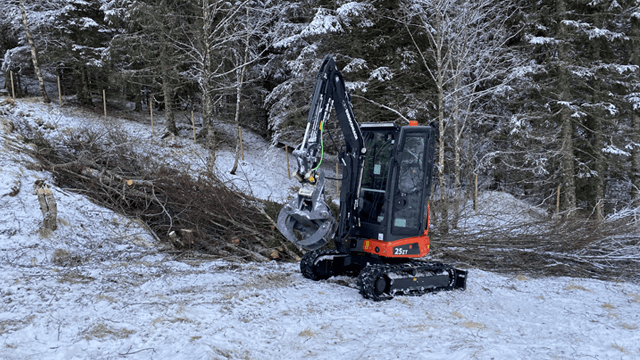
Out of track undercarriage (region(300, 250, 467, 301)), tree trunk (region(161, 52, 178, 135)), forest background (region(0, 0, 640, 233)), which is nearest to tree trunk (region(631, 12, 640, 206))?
forest background (region(0, 0, 640, 233))

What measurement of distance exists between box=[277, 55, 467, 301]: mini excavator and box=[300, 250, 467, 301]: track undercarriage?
1 cm

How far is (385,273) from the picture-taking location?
6.02m

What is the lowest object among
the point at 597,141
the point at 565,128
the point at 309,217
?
the point at 309,217

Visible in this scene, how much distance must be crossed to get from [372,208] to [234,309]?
267cm

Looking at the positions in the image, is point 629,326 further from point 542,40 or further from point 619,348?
point 542,40

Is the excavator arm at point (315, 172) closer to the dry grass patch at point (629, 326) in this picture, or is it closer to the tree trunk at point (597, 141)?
the dry grass patch at point (629, 326)

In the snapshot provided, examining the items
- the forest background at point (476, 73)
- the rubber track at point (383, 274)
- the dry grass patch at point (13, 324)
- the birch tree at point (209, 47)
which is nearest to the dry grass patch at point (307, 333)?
the rubber track at point (383, 274)

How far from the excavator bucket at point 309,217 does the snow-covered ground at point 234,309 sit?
840 millimetres

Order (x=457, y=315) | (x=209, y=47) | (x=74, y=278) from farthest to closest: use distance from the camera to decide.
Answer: (x=209, y=47) < (x=74, y=278) < (x=457, y=315)

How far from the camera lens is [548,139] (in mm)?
16062

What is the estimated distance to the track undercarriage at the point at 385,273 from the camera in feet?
19.5

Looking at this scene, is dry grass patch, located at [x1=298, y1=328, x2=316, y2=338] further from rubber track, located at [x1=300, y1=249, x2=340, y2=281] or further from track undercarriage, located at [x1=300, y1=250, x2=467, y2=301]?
rubber track, located at [x1=300, y1=249, x2=340, y2=281]

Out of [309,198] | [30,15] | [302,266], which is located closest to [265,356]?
[309,198]

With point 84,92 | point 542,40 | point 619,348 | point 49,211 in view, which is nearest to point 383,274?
point 619,348
